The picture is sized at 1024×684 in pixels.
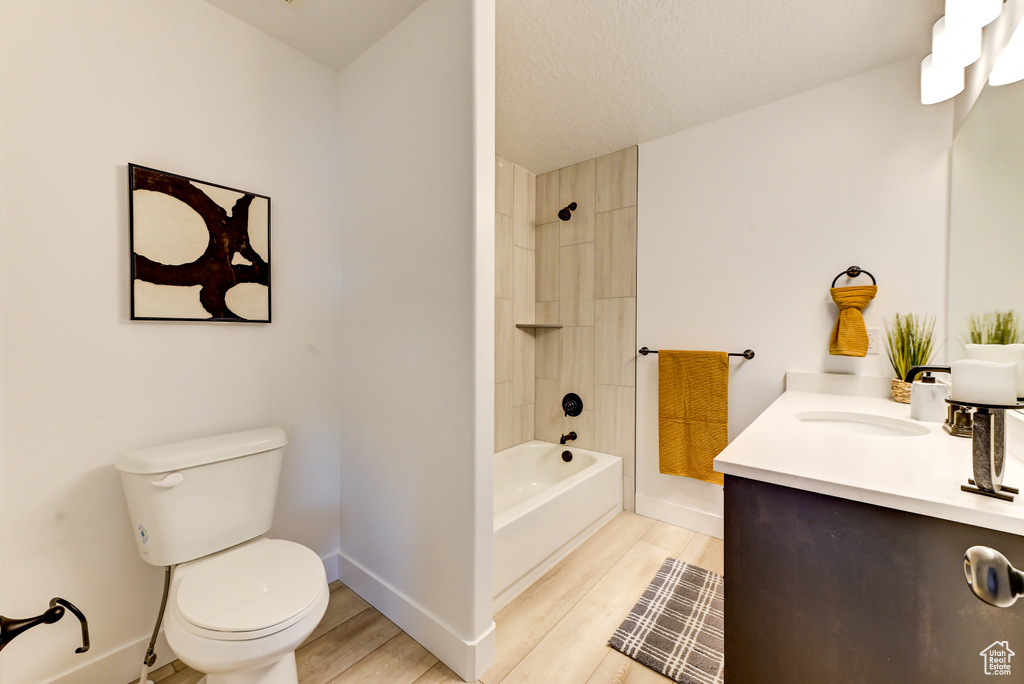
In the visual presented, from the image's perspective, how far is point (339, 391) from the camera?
198 centimetres

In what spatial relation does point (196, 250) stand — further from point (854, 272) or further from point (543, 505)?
point (854, 272)

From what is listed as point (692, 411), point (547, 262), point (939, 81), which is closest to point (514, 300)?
point (547, 262)

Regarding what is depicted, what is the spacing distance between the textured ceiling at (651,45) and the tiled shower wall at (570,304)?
0.60 meters

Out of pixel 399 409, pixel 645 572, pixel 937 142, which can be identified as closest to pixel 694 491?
pixel 645 572

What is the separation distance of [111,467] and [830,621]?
2.07 metres

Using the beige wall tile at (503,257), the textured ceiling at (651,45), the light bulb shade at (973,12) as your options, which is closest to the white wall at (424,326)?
the textured ceiling at (651,45)

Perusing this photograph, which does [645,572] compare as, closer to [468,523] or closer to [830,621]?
[468,523]

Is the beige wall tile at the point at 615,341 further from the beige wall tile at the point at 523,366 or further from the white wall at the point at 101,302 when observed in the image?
the white wall at the point at 101,302

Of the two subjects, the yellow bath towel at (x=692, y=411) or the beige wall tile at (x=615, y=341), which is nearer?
the yellow bath towel at (x=692, y=411)

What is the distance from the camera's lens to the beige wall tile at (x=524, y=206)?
114 inches

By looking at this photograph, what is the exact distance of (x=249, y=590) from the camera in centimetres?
119

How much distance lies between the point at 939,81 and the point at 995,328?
0.93 m

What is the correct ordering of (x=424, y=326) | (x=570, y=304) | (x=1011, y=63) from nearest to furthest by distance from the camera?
(x=1011, y=63), (x=424, y=326), (x=570, y=304)

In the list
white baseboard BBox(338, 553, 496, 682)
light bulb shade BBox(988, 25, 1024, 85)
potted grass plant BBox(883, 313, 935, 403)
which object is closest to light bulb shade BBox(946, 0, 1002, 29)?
light bulb shade BBox(988, 25, 1024, 85)
